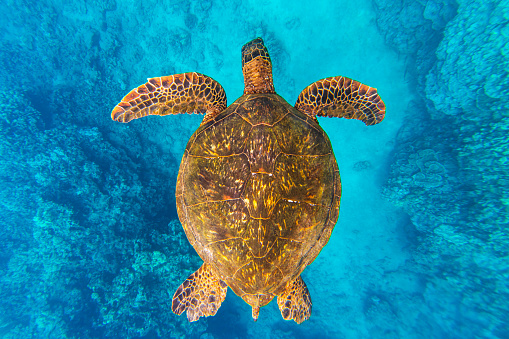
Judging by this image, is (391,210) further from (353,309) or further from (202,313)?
(202,313)

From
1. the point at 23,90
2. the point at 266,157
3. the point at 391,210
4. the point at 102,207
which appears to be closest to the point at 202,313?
the point at 266,157

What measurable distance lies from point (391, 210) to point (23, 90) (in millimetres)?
16930

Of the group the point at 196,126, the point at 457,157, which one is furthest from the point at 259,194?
the point at 457,157

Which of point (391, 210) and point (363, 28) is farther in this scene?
point (391, 210)

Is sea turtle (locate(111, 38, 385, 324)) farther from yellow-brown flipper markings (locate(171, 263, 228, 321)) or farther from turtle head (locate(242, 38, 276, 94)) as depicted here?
yellow-brown flipper markings (locate(171, 263, 228, 321))

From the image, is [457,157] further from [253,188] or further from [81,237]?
[81,237]

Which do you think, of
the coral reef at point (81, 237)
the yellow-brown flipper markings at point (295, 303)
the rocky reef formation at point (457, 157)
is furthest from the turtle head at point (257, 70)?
the rocky reef formation at point (457, 157)

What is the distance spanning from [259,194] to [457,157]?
8988 mm

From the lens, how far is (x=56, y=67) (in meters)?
8.50

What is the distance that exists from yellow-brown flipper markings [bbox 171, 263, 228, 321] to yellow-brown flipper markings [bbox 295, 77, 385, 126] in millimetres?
3092

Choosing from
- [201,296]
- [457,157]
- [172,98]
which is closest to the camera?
[172,98]

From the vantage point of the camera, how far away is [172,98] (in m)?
2.78

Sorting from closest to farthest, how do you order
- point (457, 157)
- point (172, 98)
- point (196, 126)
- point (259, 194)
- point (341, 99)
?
point (259, 194), point (172, 98), point (341, 99), point (457, 157), point (196, 126)

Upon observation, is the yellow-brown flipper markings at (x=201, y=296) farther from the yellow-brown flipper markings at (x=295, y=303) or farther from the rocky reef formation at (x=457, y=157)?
the rocky reef formation at (x=457, y=157)
